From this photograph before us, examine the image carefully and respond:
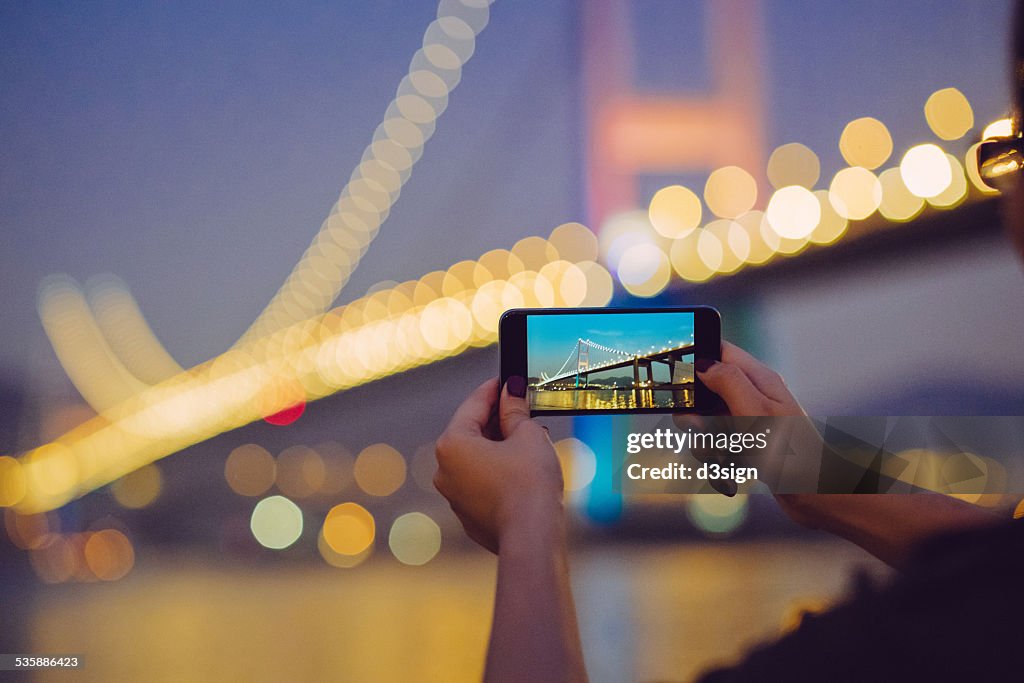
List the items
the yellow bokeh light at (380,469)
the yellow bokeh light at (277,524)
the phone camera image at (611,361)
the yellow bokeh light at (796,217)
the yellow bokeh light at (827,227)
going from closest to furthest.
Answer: the phone camera image at (611,361), the yellow bokeh light at (796,217), the yellow bokeh light at (827,227), the yellow bokeh light at (380,469), the yellow bokeh light at (277,524)

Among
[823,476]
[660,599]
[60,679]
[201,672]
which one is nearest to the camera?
[823,476]

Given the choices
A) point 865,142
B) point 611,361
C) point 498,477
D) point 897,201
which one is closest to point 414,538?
point 897,201

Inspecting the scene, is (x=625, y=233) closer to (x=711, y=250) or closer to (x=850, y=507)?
(x=711, y=250)

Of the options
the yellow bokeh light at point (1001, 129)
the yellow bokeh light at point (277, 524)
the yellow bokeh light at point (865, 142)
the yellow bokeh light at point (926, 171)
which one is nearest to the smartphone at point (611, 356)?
the yellow bokeh light at point (1001, 129)

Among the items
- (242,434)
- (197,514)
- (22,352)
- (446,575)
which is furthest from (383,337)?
(446,575)

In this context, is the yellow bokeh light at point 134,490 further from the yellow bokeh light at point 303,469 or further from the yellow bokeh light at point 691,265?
the yellow bokeh light at point 691,265

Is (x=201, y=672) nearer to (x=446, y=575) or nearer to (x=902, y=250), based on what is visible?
(x=902, y=250)

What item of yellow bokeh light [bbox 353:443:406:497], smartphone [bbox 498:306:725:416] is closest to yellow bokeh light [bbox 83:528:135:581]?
yellow bokeh light [bbox 353:443:406:497]

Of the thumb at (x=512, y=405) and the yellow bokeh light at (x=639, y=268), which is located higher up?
the yellow bokeh light at (x=639, y=268)
